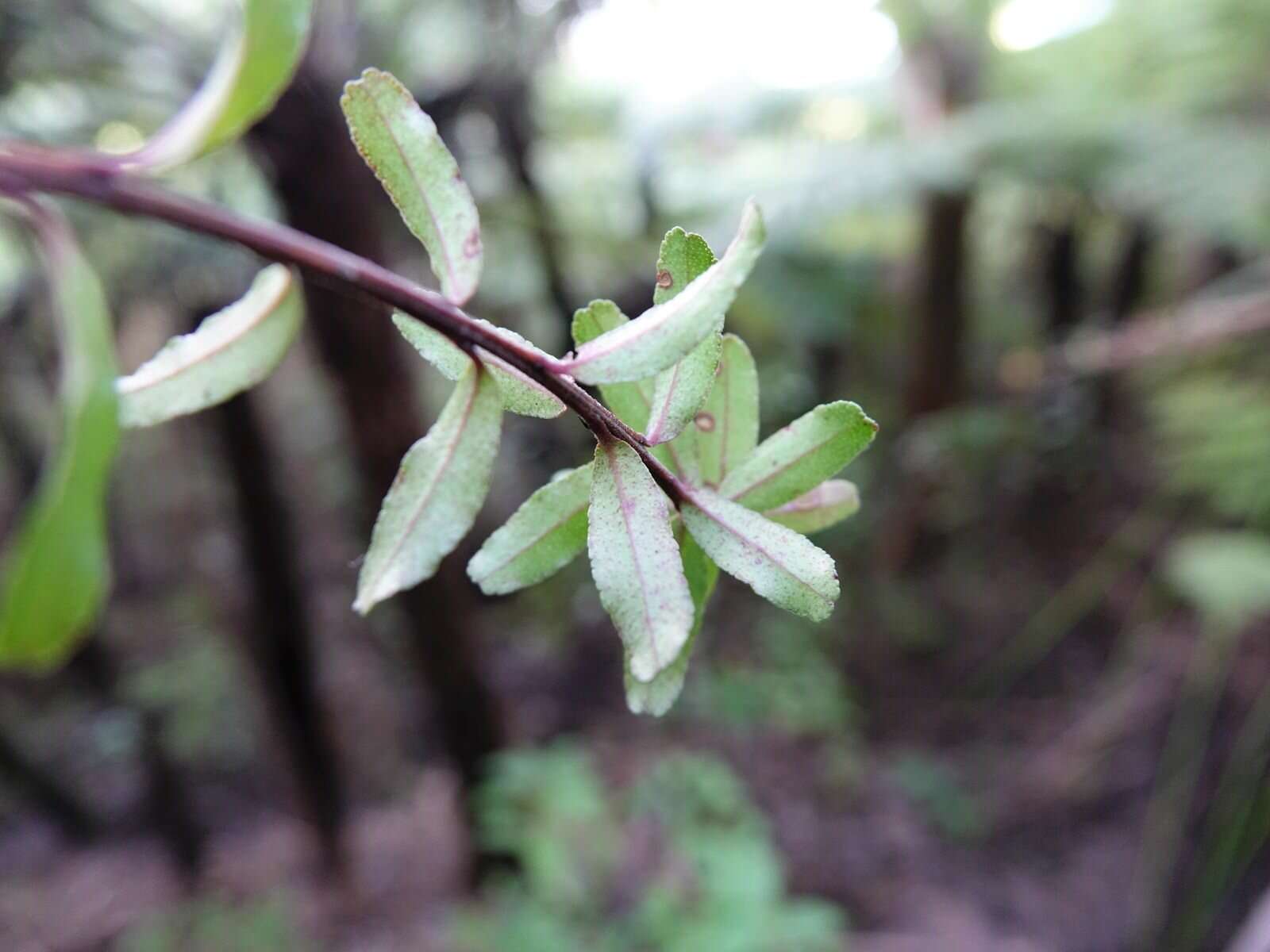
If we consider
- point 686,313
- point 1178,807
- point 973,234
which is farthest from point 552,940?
point 973,234

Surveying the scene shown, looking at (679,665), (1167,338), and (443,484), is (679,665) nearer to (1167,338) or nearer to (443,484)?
(443,484)

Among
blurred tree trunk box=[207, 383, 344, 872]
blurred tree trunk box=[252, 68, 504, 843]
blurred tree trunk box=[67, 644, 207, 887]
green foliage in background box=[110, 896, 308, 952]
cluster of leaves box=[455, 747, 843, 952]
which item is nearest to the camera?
blurred tree trunk box=[252, 68, 504, 843]

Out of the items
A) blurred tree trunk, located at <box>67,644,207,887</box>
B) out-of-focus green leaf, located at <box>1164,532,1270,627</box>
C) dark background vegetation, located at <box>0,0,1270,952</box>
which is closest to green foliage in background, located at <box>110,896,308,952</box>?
dark background vegetation, located at <box>0,0,1270,952</box>

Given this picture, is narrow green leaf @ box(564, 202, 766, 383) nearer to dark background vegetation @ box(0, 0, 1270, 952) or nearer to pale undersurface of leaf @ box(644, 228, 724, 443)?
pale undersurface of leaf @ box(644, 228, 724, 443)

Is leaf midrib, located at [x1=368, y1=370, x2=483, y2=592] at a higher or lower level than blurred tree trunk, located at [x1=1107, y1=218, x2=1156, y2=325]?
higher

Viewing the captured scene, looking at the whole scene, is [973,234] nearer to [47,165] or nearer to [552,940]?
[552,940]

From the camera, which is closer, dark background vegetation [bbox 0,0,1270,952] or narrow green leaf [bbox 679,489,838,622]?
narrow green leaf [bbox 679,489,838,622]

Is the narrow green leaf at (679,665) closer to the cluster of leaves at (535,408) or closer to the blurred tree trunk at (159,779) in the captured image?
the cluster of leaves at (535,408)
